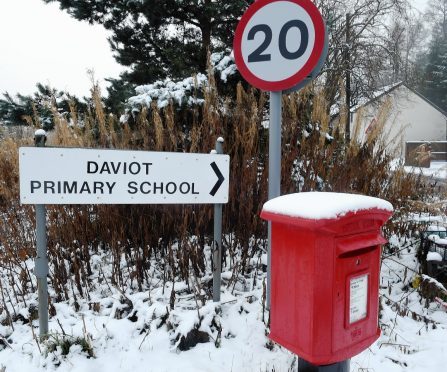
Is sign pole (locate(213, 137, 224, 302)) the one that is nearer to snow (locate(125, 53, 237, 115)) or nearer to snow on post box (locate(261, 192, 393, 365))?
snow on post box (locate(261, 192, 393, 365))

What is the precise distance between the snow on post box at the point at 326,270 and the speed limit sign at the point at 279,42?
3.25 ft

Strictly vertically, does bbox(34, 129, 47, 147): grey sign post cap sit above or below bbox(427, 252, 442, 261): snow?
above

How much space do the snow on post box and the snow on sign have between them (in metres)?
0.92

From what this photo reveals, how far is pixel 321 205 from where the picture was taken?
3.91ft

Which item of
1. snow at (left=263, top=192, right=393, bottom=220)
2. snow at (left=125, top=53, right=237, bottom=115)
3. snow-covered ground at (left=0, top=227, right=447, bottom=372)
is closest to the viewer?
snow at (left=263, top=192, right=393, bottom=220)

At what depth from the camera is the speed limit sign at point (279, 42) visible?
2.02 m

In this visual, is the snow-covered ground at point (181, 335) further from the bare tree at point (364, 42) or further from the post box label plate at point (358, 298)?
the bare tree at point (364, 42)

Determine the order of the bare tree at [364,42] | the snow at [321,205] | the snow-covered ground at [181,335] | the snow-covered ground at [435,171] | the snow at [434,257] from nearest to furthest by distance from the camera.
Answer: the snow at [321,205]
the snow-covered ground at [181,335]
the snow at [434,257]
the snow-covered ground at [435,171]
the bare tree at [364,42]

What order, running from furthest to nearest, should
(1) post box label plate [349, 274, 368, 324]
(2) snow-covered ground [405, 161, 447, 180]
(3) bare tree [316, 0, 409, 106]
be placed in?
(3) bare tree [316, 0, 409, 106] < (2) snow-covered ground [405, 161, 447, 180] < (1) post box label plate [349, 274, 368, 324]

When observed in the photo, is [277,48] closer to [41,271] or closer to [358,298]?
[358,298]

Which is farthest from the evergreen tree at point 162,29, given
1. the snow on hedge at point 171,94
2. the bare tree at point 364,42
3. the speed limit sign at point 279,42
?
the bare tree at point 364,42

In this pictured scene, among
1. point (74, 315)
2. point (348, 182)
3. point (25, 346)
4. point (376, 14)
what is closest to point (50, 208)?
point (74, 315)

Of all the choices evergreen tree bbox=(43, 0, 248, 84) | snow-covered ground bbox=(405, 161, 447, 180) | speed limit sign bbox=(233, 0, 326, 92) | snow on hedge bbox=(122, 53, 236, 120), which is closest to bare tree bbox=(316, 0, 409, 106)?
snow-covered ground bbox=(405, 161, 447, 180)

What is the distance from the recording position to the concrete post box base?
1350mm
